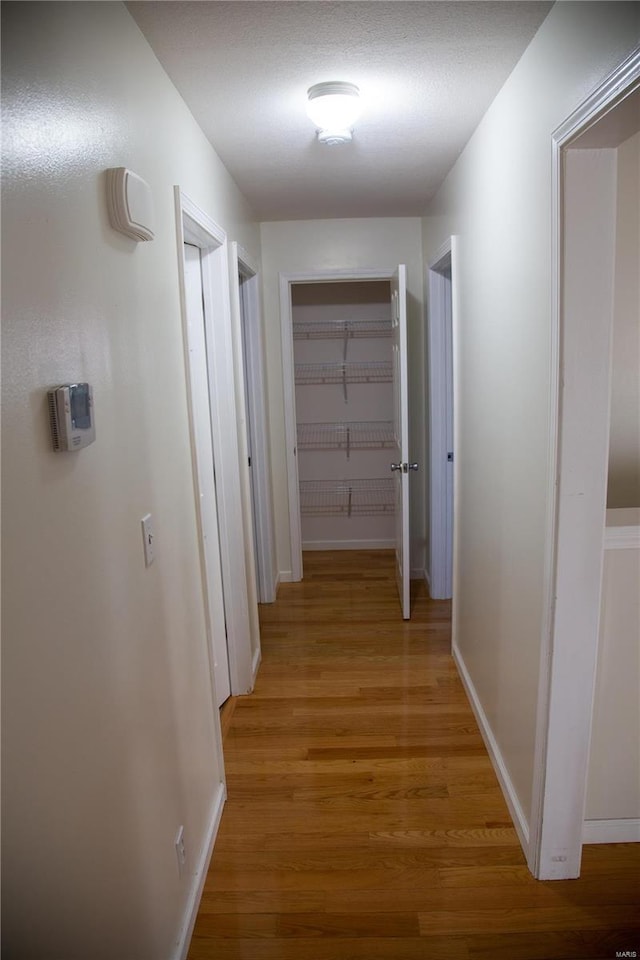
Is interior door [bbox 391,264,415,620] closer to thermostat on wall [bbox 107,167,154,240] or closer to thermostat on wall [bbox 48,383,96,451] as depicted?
thermostat on wall [bbox 107,167,154,240]

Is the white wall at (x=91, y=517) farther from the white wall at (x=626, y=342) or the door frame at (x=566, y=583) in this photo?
the white wall at (x=626, y=342)

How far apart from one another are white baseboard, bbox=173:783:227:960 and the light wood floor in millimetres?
33

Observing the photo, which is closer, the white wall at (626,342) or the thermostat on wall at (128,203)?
the thermostat on wall at (128,203)

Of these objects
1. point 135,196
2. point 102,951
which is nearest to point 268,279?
point 135,196

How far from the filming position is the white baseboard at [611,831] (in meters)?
2.02

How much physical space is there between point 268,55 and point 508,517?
157cm

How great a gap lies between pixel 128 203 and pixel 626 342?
1638mm

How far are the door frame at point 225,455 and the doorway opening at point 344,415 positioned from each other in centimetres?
151

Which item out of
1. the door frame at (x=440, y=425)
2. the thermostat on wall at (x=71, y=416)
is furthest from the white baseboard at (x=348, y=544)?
the thermostat on wall at (x=71, y=416)

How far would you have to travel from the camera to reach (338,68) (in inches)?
69.9

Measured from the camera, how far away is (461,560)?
10.2ft

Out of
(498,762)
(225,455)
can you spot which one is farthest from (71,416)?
(498,762)

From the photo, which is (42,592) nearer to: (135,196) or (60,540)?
(60,540)

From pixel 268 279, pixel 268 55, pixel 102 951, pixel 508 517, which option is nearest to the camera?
pixel 102 951
